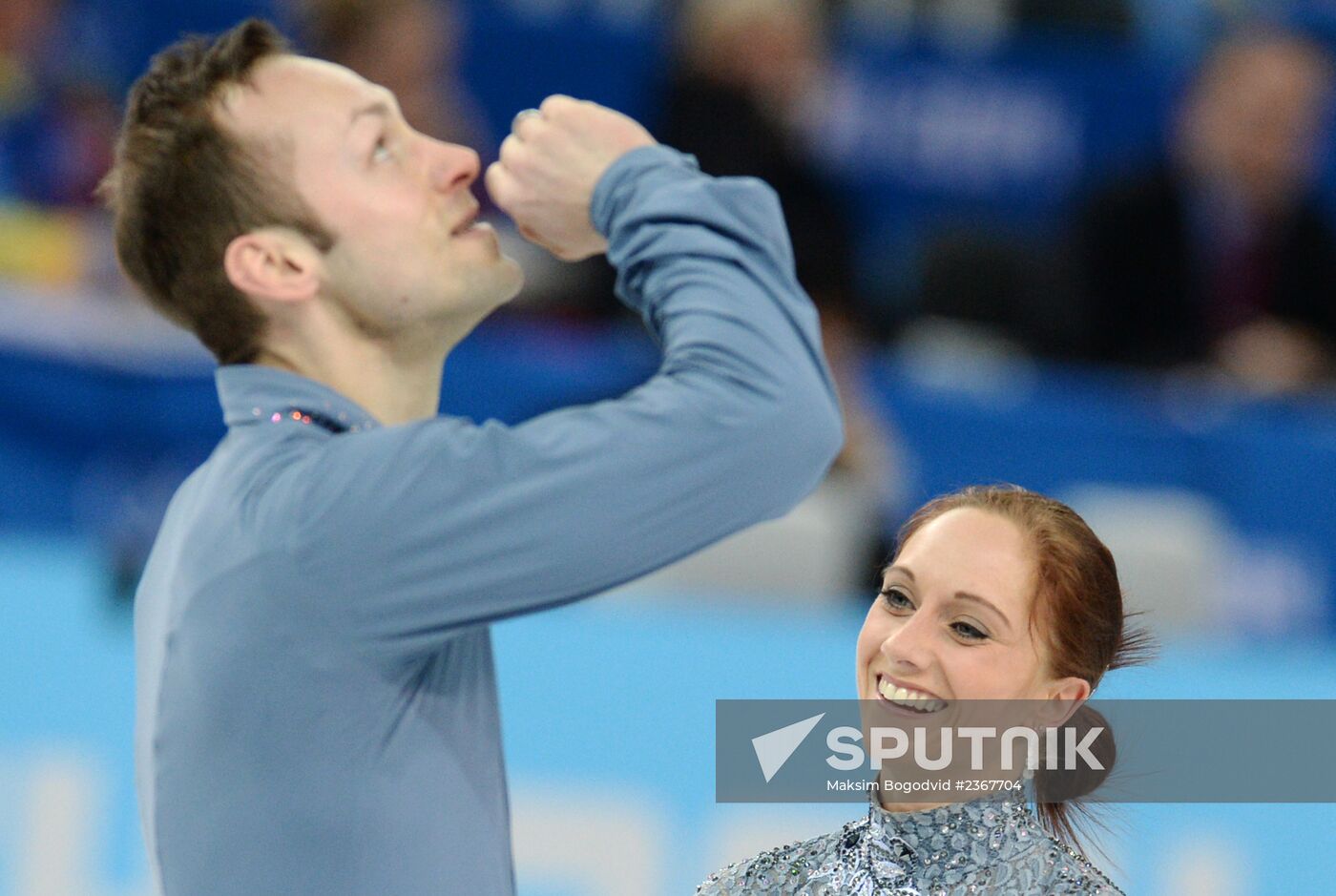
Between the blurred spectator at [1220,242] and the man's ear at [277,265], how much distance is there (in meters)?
4.62

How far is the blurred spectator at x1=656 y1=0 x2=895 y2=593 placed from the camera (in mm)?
6164

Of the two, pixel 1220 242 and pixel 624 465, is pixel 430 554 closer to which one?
pixel 624 465

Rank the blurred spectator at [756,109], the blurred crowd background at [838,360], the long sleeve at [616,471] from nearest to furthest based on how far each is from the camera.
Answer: the long sleeve at [616,471] < the blurred crowd background at [838,360] < the blurred spectator at [756,109]

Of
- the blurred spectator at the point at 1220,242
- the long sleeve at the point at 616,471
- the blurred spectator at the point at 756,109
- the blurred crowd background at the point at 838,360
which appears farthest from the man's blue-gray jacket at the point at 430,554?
the blurred spectator at the point at 1220,242

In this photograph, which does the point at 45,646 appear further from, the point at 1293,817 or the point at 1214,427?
the point at 1214,427

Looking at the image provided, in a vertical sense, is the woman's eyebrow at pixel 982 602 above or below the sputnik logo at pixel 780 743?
above

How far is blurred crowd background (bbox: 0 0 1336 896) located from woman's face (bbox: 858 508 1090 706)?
169 cm

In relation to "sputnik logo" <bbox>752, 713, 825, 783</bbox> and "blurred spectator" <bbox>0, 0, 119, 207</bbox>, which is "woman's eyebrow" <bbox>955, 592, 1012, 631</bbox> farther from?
"blurred spectator" <bbox>0, 0, 119, 207</bbox>

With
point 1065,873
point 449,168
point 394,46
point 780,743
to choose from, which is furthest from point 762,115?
point 1065,873

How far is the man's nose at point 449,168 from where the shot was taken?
6.81 feet

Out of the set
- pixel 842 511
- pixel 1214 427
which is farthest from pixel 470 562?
pixel 1214 427

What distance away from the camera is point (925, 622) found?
62.8 inches

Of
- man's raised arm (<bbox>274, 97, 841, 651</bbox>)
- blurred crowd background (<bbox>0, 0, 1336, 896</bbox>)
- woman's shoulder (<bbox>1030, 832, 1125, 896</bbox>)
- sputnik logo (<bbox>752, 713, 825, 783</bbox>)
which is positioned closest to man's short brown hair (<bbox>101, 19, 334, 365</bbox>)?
man's raised arm (<bbox>274, 97, 841, 651</bbox>)

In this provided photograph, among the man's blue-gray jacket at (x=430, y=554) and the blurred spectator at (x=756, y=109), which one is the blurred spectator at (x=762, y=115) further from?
the man's blue-gray jacket at (x=430, y=554)
